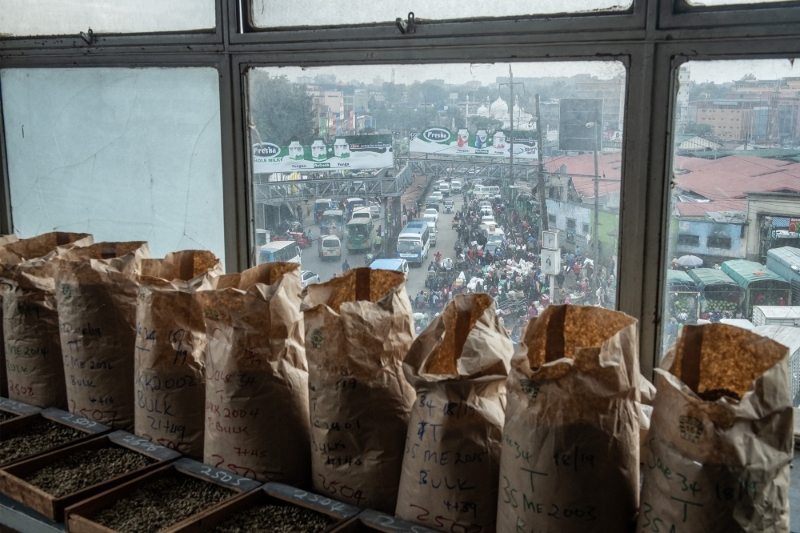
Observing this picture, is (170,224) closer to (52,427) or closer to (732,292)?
(52,427)

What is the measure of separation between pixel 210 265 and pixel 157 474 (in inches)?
21.6

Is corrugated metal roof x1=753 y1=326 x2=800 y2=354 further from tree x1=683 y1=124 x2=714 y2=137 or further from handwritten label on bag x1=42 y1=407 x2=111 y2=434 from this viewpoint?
handwritten label on bag x1=42 y1=407 x2=111 y2=434

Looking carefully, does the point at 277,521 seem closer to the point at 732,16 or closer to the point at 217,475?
the point at 217,475

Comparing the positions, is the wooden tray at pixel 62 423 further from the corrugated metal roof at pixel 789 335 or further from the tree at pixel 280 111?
the corrugated metal roof at pixel 789 335

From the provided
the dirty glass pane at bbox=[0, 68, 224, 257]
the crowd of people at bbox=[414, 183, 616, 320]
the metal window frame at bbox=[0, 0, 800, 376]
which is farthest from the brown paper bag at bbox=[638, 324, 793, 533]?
the dirty glass pane at bbox=[0, 68, 224, 257]

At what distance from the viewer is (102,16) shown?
2.33 meters

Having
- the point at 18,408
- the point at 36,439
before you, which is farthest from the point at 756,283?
the point at 18,408

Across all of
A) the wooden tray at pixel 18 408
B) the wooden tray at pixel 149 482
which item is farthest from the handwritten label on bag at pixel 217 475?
the wooden tray at pixel 18 408

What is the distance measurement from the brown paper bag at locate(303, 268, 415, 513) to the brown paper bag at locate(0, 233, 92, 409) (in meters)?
0.89

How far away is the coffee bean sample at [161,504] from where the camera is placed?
143 cm

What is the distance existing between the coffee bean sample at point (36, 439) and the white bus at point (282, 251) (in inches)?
27.1

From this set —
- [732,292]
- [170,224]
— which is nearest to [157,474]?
[170,224]

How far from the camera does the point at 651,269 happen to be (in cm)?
162

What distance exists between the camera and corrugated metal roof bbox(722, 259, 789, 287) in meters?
1.56
